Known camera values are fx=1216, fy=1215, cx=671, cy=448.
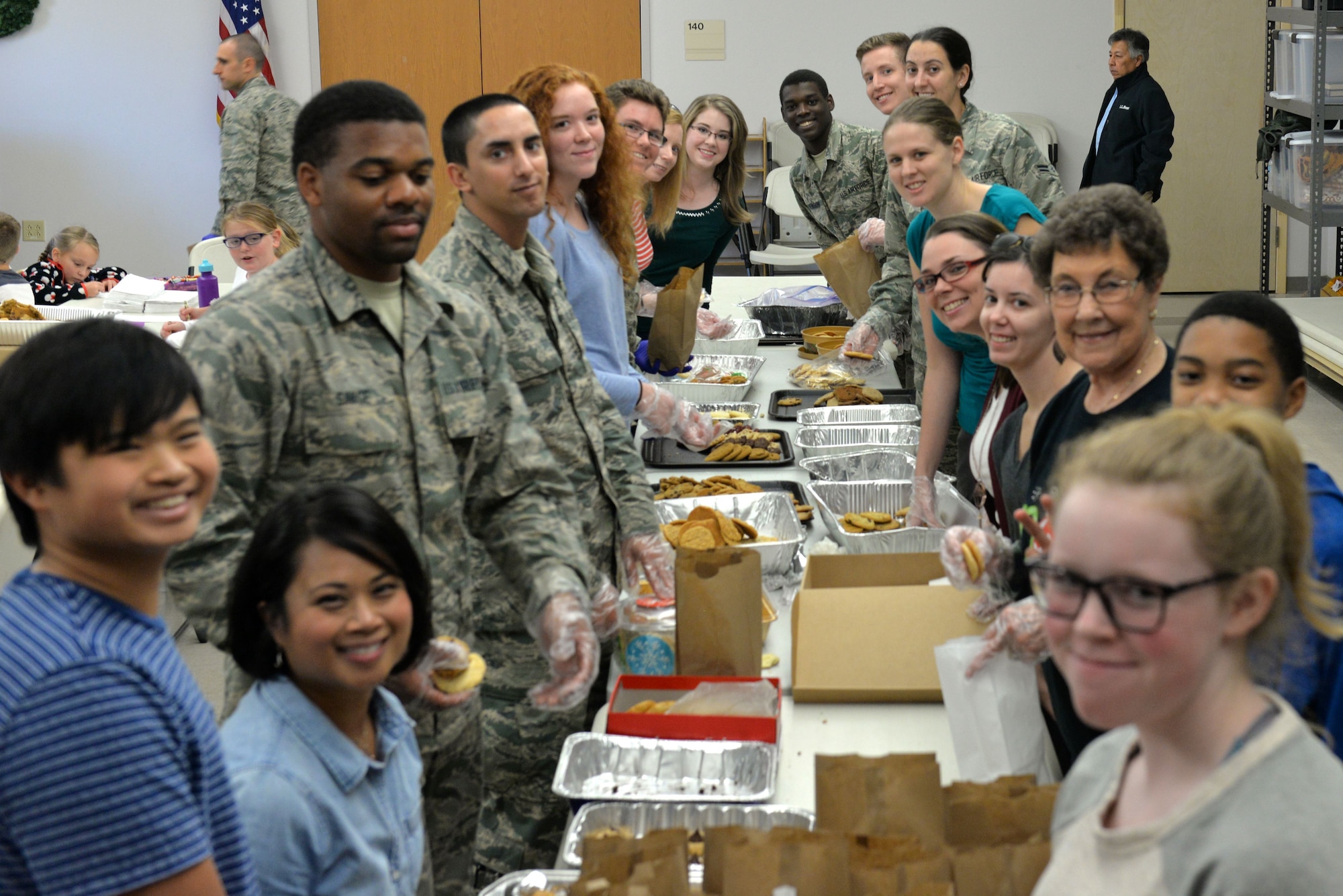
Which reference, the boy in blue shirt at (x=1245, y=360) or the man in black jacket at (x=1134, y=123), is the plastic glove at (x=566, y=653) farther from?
the man in black jacket at (x=1134, y=123)

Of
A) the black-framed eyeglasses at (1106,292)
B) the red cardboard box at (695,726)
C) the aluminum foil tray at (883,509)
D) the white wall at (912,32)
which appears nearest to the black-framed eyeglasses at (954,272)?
the aluminum foil tray at (883,509)

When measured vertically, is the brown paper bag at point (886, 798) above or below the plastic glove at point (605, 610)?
below

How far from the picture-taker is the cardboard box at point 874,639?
6.47ft

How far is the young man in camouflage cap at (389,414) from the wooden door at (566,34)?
7009mm

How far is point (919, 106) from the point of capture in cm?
302

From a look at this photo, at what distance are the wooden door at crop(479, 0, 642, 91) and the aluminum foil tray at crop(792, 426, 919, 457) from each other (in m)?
5.63

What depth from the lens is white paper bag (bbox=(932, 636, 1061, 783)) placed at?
1677 mm

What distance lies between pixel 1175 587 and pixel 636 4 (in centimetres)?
825

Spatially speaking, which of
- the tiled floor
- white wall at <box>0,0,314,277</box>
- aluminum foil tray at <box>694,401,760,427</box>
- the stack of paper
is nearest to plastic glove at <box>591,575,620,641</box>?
the tiled floor

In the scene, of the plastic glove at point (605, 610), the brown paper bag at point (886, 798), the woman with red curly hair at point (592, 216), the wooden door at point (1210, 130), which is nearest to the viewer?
the brown paper bag at point (886, 798)

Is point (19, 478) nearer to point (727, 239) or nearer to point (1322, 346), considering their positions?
point (727, 239)

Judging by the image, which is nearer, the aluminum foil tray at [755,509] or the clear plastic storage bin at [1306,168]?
the aluminum foil tray at [755,509]

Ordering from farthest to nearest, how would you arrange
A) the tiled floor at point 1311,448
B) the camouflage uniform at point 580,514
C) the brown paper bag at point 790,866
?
the tiled floor at point 1311,448
the camouflage uniform at point 580,514
the brown paper bag at point 790,866

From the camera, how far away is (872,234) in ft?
14.0
